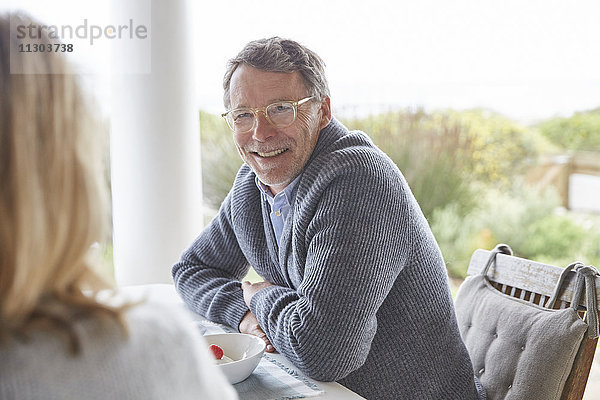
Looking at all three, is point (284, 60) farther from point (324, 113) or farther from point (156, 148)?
point (156, 148)

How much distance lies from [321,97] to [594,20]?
2.95m

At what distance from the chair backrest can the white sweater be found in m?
1.00

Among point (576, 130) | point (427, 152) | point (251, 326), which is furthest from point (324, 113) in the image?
point (576, 130)

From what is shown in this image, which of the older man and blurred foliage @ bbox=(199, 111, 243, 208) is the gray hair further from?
blurred foliage @ bbox=(199, 111, 243, 208)

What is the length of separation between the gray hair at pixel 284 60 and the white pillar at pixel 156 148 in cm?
176

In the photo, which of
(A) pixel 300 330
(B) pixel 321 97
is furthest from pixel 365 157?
(A) pixel 300 330

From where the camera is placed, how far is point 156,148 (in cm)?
346

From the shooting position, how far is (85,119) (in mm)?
732

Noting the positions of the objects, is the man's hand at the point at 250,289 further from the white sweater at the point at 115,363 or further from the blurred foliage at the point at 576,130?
the blurred foliage at the point at 576,130

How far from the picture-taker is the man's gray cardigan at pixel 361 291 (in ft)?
4.61

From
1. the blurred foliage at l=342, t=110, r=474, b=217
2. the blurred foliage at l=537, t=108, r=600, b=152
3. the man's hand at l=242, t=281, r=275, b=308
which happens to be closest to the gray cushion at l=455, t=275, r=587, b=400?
the man's hand at l=242, t=281, r=275, b=308

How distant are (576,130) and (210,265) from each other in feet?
10.1

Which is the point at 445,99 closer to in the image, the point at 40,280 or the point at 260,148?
the point at 260,148

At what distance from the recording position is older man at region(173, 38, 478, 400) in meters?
1.42
